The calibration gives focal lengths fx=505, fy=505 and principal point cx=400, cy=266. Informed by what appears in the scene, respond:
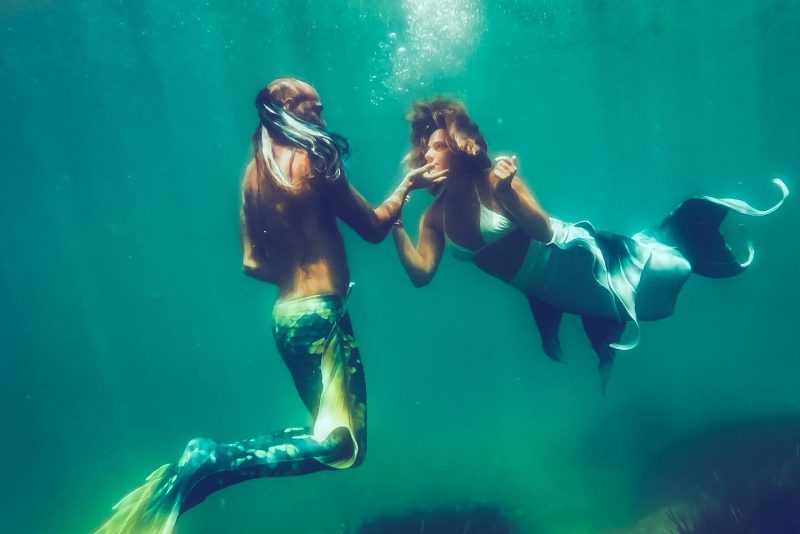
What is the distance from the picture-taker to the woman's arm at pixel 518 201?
10.5ft

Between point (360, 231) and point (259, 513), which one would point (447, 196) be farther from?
point (259, 513)

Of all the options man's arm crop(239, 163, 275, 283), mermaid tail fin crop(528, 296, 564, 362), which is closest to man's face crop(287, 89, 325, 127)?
man's arm crop(239, 163, 275, 283)

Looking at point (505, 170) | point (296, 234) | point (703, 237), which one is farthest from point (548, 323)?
point (296, 234)

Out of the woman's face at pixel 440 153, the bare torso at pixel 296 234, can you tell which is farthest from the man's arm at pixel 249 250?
the woman's face at pixel 440 153

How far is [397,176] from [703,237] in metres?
2.77

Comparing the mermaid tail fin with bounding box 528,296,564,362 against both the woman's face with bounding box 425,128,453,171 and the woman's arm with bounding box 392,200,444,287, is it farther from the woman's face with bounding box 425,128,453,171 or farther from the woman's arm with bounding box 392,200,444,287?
the woman's face with bounding box 425,128,453,171

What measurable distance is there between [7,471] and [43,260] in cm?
3016

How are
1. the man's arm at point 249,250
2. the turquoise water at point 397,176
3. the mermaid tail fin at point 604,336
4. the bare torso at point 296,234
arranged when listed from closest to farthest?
the bare torso at point 296,234
the man's arm at point 249,250
the mermaid tail fin at point 604,336
the turquoise water at point 397,176

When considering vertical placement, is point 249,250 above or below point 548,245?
above

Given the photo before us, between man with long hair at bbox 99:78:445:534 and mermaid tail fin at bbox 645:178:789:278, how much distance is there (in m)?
2.42

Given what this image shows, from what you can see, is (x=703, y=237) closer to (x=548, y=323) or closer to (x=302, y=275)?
(x=548, y=323)

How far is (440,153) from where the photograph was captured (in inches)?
140

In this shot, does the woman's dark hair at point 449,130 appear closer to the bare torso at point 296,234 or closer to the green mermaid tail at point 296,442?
the bare torso at point 296,234

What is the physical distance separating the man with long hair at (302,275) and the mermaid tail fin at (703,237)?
242 cm
